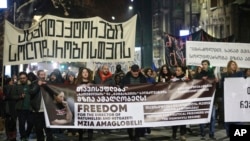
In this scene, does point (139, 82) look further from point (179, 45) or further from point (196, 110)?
point (179, 45)

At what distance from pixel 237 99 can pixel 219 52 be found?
2.54 m

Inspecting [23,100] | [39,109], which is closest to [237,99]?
[39,109]

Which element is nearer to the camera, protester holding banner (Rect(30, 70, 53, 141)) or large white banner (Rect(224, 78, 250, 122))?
protester holding banner (Rect(30, 70, 53, 141))

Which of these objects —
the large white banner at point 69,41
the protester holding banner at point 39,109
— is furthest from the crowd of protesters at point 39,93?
the large white banner at point 69,41

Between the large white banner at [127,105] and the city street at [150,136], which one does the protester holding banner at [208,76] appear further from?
the large white banner at [127,105]

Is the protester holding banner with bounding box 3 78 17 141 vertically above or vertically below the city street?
above

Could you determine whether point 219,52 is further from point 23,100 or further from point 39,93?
point 23,100

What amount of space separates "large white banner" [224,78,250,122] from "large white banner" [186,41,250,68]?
226 cm

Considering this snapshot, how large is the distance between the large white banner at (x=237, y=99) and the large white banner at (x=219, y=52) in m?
2.26

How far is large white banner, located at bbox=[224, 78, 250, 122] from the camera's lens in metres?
10.6

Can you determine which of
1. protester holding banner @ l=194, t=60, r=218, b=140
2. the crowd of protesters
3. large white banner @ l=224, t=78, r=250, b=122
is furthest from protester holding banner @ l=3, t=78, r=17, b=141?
large white banner @ l=224, t=78, r=250, b=122

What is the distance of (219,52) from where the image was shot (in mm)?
12953

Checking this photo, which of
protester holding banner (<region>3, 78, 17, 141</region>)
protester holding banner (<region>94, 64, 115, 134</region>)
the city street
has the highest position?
protester holding banner (<region>94, 64, 115, 134</region>)

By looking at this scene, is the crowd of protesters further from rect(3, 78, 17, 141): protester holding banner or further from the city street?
the city street
